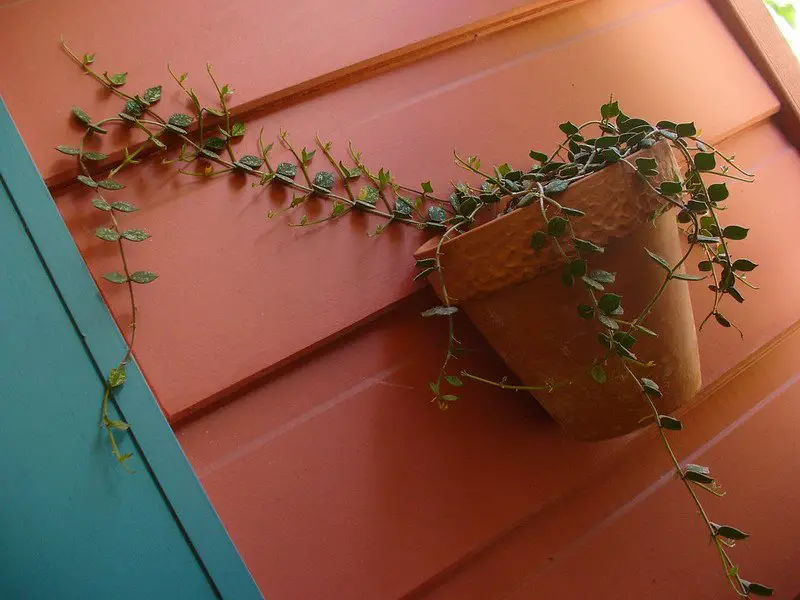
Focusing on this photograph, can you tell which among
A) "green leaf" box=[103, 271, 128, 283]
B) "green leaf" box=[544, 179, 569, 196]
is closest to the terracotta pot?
"green leaf" box=[544, 179, 569, 196]

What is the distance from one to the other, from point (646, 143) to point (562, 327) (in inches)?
8.4

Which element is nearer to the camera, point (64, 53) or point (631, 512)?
point (64, 53)

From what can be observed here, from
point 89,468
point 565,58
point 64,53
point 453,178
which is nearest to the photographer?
point 89,468

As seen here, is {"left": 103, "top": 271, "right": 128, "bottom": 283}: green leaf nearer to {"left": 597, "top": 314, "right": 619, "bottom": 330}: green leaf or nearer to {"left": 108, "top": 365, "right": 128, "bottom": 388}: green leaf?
{"left": 108, "top": 365, "right": 128, "bottom": 388}: green leaf

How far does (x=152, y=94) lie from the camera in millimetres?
846

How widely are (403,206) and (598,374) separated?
0.32m

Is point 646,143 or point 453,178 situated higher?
point 453,178

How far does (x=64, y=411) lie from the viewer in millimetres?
723

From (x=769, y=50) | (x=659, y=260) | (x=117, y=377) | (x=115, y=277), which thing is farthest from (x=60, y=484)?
(x=769, y=50)

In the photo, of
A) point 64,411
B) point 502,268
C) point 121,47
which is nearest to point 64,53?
point 121,47

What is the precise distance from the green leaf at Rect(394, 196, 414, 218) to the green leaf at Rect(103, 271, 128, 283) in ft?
1.10

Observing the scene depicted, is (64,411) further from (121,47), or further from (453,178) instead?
(453,178)

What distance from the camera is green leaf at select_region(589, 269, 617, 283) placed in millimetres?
747

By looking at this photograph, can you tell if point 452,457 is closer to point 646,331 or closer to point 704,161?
point 646,331
